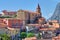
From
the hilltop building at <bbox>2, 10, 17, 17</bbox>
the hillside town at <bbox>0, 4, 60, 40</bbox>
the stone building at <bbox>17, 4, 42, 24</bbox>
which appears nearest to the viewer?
the hillside town at <bbox>0, 4, 60, 40</bbox>

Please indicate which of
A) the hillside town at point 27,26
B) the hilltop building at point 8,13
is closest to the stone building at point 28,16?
the hillside town at point 27,26

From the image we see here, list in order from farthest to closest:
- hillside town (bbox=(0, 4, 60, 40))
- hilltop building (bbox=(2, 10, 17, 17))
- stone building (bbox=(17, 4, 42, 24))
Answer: hilltop building (bbox=(2, 10, 17, 17)) → stone building (bbox=(17, 4, 42, 24)) → hillside town (bbox=(0, 4, 60, 40))

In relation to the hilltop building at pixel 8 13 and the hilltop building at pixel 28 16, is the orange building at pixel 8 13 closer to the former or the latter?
the hilltop building at pixel 8 13

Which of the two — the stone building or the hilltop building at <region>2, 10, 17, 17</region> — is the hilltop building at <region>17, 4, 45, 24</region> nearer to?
the stone building

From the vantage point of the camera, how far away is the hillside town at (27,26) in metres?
14.1

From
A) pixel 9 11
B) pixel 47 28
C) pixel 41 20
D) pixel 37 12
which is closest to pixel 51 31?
pixel 47 28

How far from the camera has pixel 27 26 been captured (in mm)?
16344

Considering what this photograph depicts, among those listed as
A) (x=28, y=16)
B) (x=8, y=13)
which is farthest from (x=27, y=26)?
(x=8, y=13)

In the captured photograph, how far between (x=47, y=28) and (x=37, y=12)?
3211 mm

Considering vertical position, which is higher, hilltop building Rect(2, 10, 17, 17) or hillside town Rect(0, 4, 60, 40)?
hilltop building Rect(2, 10, 17, 17)

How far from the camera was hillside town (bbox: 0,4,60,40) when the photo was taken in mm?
14094

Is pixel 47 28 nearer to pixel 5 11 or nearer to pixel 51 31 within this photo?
pixel 51 31

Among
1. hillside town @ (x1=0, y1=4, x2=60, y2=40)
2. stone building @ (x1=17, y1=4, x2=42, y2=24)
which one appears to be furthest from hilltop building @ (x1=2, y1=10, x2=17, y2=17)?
stone building @ (x1=17, y1=4, x2=42, y2=24)

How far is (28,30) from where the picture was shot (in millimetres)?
15805
